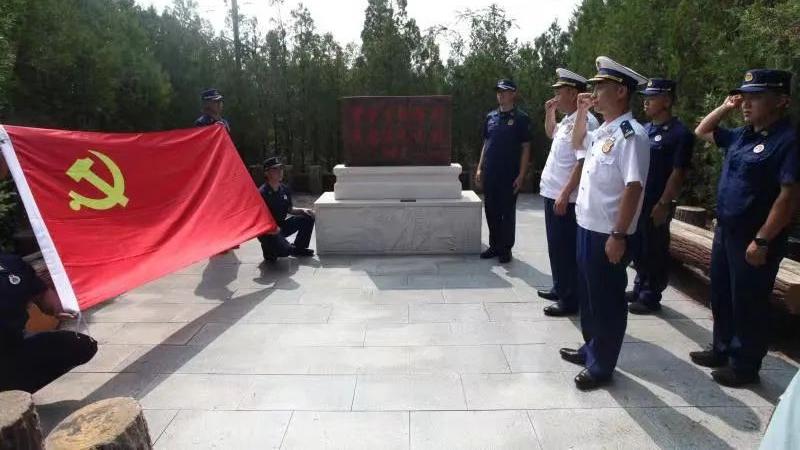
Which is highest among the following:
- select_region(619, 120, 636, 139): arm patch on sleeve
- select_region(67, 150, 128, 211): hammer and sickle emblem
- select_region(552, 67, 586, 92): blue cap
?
select_region(552, 67, 586, 92): blue cap

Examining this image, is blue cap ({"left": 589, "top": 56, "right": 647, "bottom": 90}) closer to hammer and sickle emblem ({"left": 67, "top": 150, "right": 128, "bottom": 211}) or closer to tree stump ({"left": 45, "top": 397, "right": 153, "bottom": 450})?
tree stump ({"left": 45, "top": 397, "right": 153, "bottom": 450})

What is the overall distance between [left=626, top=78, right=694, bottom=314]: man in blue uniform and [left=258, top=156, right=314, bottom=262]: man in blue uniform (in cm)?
326

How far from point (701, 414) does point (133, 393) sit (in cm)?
288

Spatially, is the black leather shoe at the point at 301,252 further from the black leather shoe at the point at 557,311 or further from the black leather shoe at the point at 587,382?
the black leather shoe at the point at 587,382

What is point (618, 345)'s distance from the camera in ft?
9.98

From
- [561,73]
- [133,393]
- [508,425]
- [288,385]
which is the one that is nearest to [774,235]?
[508,425]

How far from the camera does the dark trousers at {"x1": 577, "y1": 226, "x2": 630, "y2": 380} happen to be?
2918 millimetres

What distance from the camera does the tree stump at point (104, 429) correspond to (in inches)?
73.3

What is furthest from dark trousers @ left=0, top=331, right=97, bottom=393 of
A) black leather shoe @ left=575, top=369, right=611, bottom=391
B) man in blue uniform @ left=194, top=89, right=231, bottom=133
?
man in blue uniform @ left=194, top=89, right=231, bottom=133

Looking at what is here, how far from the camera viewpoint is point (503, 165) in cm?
560

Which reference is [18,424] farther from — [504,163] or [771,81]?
[504,163]

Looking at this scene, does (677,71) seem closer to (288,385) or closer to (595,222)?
(595,222)

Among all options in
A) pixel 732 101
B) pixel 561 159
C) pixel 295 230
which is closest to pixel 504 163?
pixel 561 159

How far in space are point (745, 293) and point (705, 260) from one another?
61.2 inches
